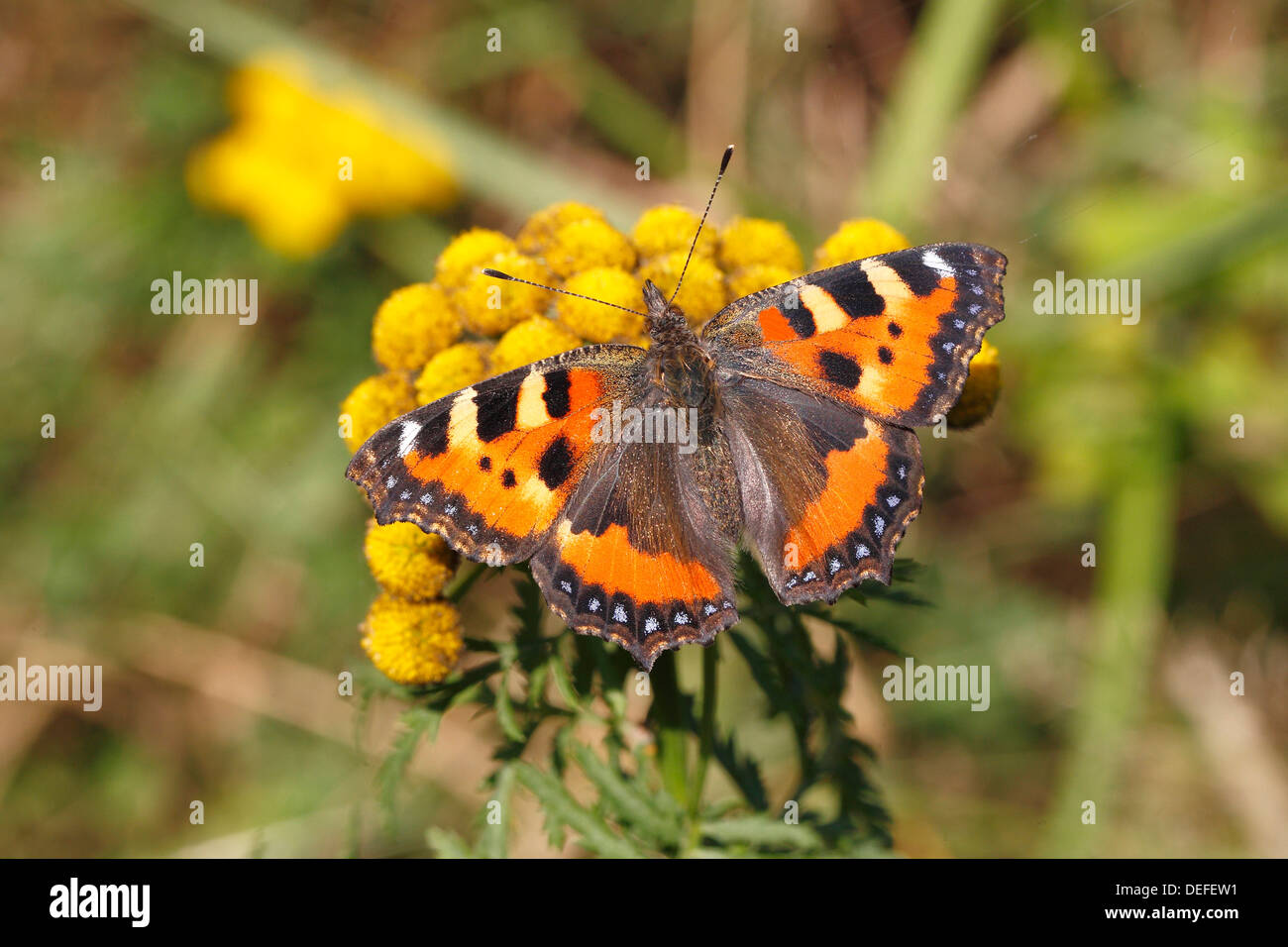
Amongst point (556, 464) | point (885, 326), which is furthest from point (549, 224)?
point (885, 326)

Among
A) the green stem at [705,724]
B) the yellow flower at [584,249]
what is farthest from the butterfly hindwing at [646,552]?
the yellow flower at [584,249]

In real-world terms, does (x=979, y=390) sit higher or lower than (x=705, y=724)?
higher

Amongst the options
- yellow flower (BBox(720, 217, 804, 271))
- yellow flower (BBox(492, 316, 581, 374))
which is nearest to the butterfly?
yellow flower (BBox(492, 316, 581, 374))

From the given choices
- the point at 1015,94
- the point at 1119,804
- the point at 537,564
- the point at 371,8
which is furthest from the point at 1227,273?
the point at 371,8

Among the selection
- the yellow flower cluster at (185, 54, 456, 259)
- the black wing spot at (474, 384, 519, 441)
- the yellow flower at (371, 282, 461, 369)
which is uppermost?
the yellow flower cluster at (185, 54, 456, 259)

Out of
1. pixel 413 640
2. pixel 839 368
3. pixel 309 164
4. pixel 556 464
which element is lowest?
pixel 413 640

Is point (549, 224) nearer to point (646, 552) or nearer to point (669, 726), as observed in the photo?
point (646, 552)

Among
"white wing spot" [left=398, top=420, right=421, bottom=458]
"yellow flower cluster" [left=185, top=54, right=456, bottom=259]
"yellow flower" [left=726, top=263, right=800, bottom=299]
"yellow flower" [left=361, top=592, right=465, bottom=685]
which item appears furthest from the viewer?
"yellow flower cluster" [left=185, top=54, right=456, bottom=259]

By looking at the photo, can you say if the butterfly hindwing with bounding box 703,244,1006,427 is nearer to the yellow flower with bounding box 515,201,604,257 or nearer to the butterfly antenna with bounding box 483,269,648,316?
the butterfly antenna with bounding box 483,269,648,316
